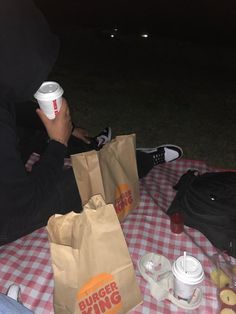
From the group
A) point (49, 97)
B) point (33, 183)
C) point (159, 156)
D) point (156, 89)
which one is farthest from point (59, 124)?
point (156, 89)

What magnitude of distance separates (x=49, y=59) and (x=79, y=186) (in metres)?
0.41

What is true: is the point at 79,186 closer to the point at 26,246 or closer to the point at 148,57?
the point at 26,246

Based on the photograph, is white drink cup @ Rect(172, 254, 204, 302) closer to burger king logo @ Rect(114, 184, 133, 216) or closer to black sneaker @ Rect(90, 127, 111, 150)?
burger king logo @ Rect(114, 184, 133, 216)

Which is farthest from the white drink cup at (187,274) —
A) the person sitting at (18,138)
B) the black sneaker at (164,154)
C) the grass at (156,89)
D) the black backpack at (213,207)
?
the grass at (156,89)

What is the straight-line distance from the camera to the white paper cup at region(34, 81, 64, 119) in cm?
124

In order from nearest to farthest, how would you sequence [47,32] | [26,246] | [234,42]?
[47,32]
[26,246]
[234,42]

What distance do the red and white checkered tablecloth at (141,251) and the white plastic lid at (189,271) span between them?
0.16 metres

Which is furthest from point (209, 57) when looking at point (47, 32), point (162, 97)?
point (47, 32)

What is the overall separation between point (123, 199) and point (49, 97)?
435mm

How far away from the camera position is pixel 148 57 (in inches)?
130

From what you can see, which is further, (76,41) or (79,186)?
(76,41)

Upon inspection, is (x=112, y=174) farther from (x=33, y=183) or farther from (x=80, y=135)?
(x=80, y=135)

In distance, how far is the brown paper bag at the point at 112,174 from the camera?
46.5 inches

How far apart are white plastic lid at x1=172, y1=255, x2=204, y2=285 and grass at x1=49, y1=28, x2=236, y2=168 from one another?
1205 millimetres
